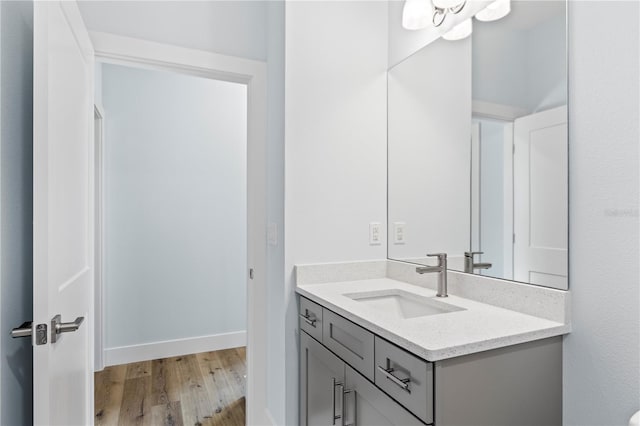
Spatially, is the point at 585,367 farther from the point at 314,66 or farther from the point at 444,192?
the point at 314,66

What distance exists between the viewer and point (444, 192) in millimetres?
1771

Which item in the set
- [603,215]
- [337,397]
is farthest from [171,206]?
[603,215]

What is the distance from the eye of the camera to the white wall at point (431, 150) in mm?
1671

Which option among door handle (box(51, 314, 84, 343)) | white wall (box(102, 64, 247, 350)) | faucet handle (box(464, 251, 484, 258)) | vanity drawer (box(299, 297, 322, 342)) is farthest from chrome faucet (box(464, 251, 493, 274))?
white wall (box(102, 64, 247, 350))

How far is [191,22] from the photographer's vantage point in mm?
1947

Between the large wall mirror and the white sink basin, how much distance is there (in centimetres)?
22

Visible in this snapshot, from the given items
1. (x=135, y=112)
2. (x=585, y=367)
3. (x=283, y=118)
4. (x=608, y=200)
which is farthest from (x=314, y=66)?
(x=135, y=112)

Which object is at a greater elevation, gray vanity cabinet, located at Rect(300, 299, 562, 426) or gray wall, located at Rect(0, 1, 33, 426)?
gray wall, located at Rect(0, 1, 33, 426)

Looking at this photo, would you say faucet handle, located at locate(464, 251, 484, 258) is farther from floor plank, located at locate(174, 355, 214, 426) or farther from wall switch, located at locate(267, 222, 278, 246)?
floor plank, located at locate(174, 355, 214, 426)

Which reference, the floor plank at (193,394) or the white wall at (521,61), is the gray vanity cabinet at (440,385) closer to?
the white wall at (521,61)

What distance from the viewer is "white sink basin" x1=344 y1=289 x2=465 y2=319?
5.26ft

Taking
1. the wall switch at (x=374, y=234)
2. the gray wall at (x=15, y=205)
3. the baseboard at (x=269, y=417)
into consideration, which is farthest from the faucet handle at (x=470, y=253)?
the gray wall at (x=15, y=205)

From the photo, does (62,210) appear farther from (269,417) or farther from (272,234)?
(269,417)

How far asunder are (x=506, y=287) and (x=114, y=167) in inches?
111
